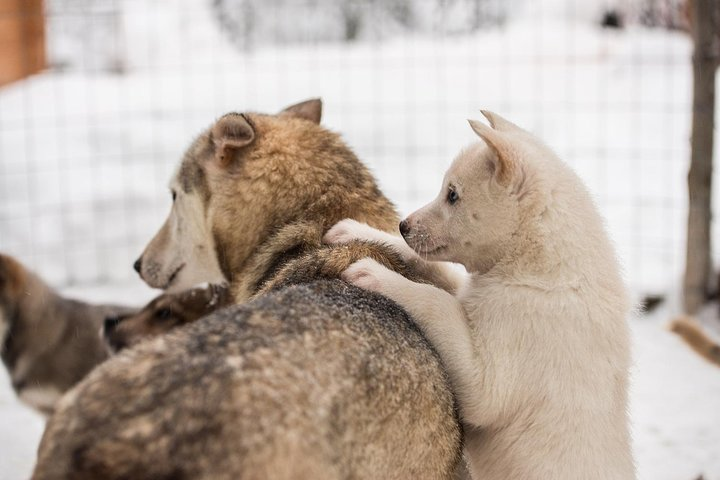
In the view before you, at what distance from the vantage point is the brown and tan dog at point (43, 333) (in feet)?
18.8

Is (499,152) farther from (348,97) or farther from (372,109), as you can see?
(348,97)

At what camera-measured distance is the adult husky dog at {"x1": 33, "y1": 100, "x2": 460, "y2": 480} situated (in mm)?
1832

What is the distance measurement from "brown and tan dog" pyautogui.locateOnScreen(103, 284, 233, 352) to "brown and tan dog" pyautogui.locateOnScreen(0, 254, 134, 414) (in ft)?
2.12

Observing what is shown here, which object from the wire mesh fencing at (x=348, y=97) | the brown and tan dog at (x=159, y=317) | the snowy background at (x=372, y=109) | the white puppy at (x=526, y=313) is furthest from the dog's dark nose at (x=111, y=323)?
the wire mesh fencing at (x=348, y=97)

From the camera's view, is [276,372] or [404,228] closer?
[276,372]

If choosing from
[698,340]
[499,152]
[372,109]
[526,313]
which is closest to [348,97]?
[372,109]

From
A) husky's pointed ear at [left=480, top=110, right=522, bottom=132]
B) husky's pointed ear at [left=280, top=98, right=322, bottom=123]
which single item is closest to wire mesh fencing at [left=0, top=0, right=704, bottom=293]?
husky's pointed ear at [left=280, top=98, right=322, bottom=123]

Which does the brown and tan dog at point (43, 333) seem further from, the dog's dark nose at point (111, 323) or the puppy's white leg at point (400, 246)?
the puppy's white leg at point (400, 246)

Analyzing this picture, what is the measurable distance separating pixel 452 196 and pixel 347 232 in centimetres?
46

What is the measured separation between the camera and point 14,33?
37.1 ft

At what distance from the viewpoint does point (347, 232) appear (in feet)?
10.4

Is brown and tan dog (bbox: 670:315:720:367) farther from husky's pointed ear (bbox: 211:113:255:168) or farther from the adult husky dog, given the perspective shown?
husky's pointed ear (bbox: 211:113:255:168)

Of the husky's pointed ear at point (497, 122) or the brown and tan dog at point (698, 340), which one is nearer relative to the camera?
the husky's pointed ear at point (497, 122)

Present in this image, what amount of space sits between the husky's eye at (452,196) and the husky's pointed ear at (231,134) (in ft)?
2.44
